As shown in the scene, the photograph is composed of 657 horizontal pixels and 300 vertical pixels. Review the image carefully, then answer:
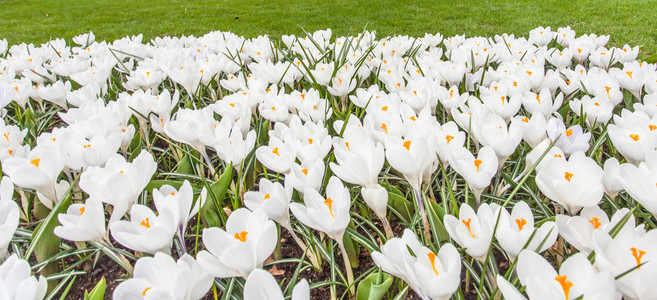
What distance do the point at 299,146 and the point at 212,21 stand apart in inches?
214

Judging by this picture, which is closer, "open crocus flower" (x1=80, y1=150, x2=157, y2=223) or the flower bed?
the flower bed

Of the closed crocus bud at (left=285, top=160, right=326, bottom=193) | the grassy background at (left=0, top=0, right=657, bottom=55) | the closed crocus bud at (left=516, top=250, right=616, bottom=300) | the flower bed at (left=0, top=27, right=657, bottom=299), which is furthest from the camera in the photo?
the grassy background at (left=0, top=0, right=657, bottom=55)

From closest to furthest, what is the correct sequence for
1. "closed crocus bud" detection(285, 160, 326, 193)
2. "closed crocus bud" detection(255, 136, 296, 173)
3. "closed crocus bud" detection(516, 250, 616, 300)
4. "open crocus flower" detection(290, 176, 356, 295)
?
1. "closed crocus bud" detection(516, 250, 616, 300)
2. "open crocus flower" detection(290, 176, 356, 295)
3. "closed crocus bud" detection(285, 160, 326, 193)
4. "closed crocus bud" detection(255, 136, 296, 173)

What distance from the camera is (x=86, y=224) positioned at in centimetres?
79

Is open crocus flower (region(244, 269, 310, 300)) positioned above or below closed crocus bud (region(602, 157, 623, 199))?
below

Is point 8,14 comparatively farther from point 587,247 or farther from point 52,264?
point 587,247

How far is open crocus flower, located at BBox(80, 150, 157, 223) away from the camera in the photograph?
84 centimetres

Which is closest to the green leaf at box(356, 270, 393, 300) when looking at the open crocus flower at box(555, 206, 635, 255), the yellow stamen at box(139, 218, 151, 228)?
the open crocus flower at box(555, 206, 635, 255)

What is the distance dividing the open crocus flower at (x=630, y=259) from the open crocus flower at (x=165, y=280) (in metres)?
0.59

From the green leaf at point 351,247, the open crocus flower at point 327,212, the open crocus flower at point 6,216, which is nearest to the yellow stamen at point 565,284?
the open crocus flower at point 327,212

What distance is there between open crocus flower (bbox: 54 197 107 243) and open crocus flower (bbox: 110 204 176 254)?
0.20 feet

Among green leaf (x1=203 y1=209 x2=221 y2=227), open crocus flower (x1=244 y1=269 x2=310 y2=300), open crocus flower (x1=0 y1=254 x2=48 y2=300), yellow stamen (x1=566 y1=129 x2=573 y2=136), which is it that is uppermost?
yellow stamen (x1=566 y1=129 x2=573 y2=136)

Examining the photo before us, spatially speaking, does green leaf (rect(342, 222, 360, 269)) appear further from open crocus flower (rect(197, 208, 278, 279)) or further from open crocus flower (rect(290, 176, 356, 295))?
open crocus flower (rect(197, 208, 278, 279))

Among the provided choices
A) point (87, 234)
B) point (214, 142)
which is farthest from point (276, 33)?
point (87, 234)
